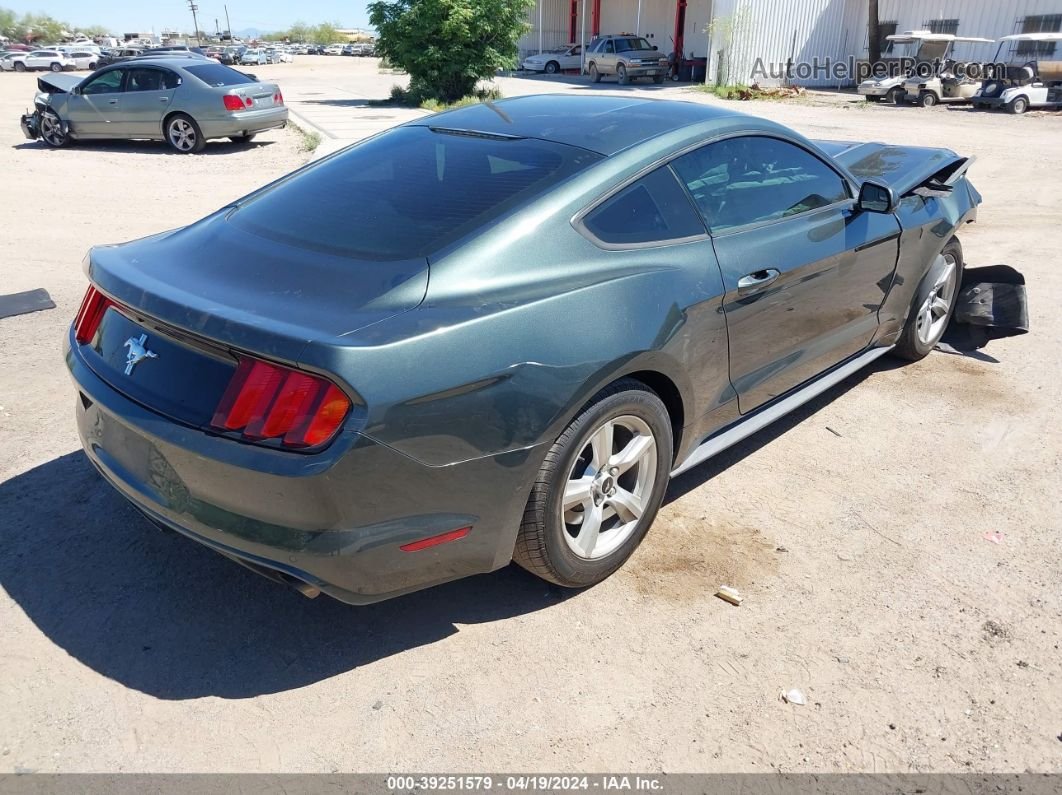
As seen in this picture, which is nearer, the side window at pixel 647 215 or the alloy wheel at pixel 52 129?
the side window at pixel 647 215

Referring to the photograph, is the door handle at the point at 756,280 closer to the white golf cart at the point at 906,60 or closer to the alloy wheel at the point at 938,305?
the alloy wheel at the point at 938,305

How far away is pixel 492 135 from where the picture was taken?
3479 millimetres

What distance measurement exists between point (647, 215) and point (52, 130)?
49.4ft

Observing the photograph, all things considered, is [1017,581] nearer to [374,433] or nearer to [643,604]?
[643,604]

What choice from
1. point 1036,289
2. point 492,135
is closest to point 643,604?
point 492,135

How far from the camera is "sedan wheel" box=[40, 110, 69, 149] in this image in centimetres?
1466

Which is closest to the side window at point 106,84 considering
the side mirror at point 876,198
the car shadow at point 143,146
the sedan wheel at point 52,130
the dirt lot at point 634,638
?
the sedan wheel at point 52,130

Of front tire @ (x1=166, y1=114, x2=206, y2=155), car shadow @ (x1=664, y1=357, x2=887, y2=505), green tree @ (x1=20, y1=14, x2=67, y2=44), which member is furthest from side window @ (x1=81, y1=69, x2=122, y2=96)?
green tree @ (x1=20, y1=14, x2=67, y2=44)

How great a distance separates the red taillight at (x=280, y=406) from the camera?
2.32 meters

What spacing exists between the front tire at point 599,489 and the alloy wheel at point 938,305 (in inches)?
105

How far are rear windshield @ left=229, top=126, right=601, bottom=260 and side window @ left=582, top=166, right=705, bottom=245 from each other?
187 mm

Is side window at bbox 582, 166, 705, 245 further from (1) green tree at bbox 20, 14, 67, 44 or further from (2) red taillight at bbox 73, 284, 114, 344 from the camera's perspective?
(1) green tree at bbox 20, 14, 67, 44

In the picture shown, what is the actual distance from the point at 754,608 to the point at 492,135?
2114 mm

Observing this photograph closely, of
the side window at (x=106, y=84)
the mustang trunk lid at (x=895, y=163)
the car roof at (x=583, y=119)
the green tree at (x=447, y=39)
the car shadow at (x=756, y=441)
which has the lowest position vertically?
the car shadow at (x=756, y=441)
